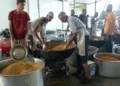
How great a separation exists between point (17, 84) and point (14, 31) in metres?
1.58

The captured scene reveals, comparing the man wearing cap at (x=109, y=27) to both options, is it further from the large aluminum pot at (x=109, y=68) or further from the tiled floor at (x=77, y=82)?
the tiled floor at (x=77, y=82)

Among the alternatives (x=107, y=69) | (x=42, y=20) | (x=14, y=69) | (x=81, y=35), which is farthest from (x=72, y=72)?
(x=14, y=69)

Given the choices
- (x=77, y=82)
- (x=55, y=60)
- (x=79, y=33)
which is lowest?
(x=77, y=82)

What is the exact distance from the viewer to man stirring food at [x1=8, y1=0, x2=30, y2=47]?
2.90 meters

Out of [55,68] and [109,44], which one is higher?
[109,44]

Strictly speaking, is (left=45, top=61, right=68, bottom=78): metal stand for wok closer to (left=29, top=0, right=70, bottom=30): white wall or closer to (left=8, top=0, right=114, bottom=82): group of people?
(left=8, top=0, right=114, bottom=82): group of people

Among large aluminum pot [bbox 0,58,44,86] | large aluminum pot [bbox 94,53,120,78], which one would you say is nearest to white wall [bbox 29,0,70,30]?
large aluminum pot [bbox 94,53,120,78]

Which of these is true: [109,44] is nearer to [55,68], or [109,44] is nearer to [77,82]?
[77,82]

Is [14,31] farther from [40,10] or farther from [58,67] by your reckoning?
[40,10]

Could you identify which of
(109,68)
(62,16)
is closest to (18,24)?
(62,16)

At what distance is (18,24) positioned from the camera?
9.70 ft

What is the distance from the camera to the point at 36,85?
175 cm

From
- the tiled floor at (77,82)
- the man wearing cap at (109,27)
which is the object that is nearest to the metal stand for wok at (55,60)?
the tiled floor at (77,82)

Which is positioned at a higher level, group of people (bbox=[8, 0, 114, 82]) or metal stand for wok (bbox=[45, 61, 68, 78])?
group of people (bbox=[8, 0, 114, 82])
